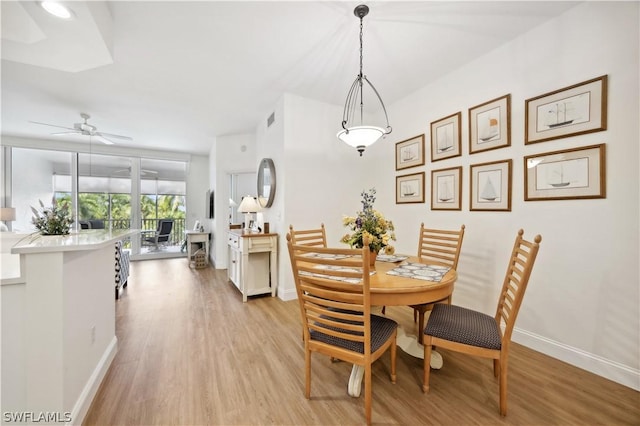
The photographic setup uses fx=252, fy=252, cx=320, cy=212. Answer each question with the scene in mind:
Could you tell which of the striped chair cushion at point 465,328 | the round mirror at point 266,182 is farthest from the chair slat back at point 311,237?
the striped chair cushion at point 465,328

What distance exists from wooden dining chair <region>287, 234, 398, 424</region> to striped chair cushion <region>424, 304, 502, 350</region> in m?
0.29

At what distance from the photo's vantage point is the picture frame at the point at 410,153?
3242 millimetres

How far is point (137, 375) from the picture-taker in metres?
1.84

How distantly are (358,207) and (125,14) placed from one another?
3.25m

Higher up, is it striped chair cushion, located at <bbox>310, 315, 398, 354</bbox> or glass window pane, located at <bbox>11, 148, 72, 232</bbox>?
glass window pane, located at <bbox>11, 148, 72, 232</bbox>

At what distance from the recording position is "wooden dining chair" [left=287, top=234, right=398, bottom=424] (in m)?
1.32

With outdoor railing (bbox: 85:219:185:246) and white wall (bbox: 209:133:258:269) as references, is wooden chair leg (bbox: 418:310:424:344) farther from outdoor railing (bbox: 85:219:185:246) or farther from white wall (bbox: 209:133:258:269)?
outdoor railing (bbox: 85:219:185:246)

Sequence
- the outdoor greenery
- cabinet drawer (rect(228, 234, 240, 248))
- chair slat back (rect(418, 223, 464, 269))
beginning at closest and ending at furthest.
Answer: chair slat back (rect(418, 223, 464, 269)), cabinet drawer (rect(228, 234, 240, 248)), the outdoor greenery

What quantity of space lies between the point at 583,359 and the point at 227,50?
400 centimetres

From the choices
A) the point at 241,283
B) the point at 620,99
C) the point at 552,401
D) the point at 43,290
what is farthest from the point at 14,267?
the point at 620,99

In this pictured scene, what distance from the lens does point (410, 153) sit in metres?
3.39

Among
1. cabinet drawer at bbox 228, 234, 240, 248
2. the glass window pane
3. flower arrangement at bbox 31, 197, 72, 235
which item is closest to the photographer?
flower arrangement at bbox 31, 197, 72, 235

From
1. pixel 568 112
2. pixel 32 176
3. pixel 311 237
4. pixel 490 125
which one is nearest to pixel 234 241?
pixel 311 237

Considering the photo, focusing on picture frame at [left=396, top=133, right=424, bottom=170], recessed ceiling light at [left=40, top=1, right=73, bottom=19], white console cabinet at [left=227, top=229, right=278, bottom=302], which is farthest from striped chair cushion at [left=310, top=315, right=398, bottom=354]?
recessed ceiling light at [left=40, top=1, right=73, bottom=19]
